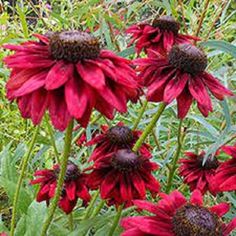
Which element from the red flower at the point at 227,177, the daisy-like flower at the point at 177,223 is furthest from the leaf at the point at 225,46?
the daisy-like flower at the point at 177,223

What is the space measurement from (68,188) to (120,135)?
0.13 meters

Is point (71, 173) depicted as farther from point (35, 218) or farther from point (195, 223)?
point (195, 223)

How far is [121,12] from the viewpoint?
62.9 inches

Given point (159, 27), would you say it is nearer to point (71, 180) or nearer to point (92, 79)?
point (71, 180)

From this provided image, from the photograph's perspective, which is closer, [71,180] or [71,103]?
[71,103]

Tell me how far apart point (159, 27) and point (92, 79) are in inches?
19.8

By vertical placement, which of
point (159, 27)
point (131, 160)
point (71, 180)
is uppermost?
point (159, 27)

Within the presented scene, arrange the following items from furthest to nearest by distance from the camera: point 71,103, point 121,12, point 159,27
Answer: point 121,12 < point 159,27 < point 71,103

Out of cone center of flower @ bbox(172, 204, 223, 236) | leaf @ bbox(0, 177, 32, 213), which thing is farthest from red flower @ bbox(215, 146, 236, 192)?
leaf @ bbox(0, 177, 32, 213)

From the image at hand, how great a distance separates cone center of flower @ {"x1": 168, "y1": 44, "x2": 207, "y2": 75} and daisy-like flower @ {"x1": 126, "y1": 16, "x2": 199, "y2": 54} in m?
0.23

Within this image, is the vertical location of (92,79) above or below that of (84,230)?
above

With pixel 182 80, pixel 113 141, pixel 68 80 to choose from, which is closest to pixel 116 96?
pixel 68 80

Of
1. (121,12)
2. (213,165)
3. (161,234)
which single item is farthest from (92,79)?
(121,12)

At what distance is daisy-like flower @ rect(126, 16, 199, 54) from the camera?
1176 mm
